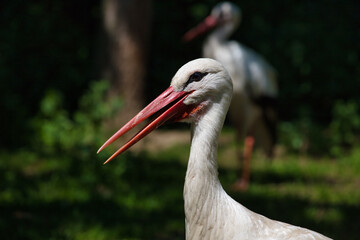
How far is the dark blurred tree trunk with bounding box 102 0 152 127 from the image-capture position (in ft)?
24.8

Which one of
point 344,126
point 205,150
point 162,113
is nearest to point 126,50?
point 344,126

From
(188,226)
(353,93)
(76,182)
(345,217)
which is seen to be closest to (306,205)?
(345,217)

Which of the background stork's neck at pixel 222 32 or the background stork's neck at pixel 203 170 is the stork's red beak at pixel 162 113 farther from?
the background stork's neck at pixel 222 32

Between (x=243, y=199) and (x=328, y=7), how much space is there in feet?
15.7

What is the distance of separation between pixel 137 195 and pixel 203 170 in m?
3.00

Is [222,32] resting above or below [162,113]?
above

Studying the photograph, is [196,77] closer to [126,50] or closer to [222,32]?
[222,32]

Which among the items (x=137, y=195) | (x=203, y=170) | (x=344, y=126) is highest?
(x=344, y=126)

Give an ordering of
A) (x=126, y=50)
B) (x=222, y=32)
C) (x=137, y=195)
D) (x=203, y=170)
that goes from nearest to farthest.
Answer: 1. (x=203, y=170)
2. (x=137, y=195)
3. (x=222, y=32)
4. (x=126, y=50)

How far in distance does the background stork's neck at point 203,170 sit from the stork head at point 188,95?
0.06 metres

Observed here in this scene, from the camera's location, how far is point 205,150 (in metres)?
2.43

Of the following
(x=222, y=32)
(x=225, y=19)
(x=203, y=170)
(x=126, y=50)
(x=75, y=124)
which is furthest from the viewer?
(x=126, y=50)

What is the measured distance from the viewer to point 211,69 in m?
→ 2.46

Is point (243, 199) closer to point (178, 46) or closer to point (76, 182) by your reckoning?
point (76, 182)
